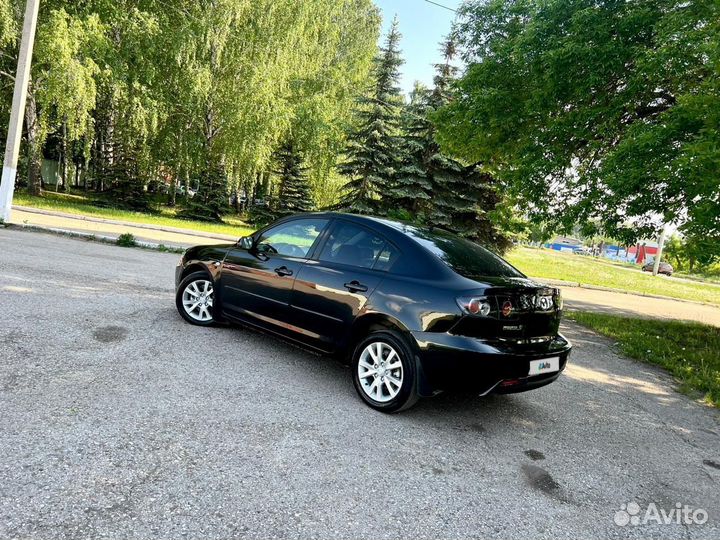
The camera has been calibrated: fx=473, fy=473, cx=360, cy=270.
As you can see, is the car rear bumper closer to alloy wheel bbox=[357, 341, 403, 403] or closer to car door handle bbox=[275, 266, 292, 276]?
alloy wheel bbox=[357, 341, 403, 403]

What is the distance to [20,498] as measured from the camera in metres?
2.31

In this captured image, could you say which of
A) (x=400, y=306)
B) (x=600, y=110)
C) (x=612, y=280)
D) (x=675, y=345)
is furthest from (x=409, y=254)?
(x=612, y=280)

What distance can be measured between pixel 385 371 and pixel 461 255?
1224 mm

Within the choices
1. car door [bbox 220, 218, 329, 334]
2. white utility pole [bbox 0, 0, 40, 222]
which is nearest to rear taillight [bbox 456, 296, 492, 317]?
car door [bbox 220, 218, 329, 334]

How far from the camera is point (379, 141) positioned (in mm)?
21969

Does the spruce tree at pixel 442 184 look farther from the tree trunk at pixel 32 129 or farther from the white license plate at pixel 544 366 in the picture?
the white license plate at pixel 544 366

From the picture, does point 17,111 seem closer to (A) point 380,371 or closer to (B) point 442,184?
(A) point 380,371

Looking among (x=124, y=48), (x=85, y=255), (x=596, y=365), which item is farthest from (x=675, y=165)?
(x=124, y=48)

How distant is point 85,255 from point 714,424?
1014 centimetres

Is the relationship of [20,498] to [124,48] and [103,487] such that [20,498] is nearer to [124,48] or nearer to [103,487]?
[103,487]

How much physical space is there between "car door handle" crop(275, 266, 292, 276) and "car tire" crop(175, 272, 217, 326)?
3.60 feet

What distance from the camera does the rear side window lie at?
4125 millimetres

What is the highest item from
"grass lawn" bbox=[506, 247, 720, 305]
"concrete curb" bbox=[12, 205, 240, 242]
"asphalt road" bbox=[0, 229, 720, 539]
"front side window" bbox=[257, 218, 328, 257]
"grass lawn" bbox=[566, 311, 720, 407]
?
"front side window" bbox=[257, 218, 328, 257]

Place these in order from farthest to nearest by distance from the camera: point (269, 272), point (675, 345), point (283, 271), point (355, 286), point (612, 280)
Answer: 1. point (612, 280)
2. point (675, 345)
3. point (269, 272)
4. point (283, 271)
5. point (355, 286)
